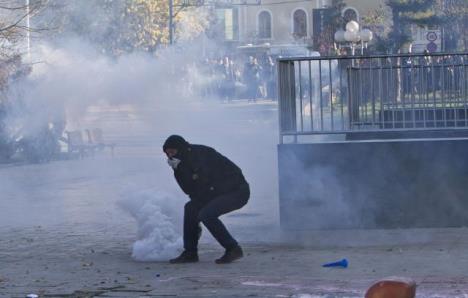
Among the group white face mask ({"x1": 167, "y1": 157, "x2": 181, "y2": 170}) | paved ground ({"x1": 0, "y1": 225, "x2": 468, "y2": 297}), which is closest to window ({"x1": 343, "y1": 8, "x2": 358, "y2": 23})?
paved ground ({"x1": 0, "y1": 225, "x2": 468, "y2": 297})

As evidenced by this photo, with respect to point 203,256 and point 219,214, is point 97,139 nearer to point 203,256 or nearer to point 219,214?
point 203,256

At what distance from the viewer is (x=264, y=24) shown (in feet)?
202

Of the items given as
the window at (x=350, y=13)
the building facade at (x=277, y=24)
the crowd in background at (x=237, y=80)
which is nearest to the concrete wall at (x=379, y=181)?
the crowd in background at (x=237, y=80)

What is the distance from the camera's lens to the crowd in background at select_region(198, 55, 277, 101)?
30.1 meters

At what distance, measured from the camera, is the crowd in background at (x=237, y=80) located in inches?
1184

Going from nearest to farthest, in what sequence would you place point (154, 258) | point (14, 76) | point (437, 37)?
point (154, 258) → point (14, 76) → point (437, 37)

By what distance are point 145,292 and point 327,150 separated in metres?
4.02

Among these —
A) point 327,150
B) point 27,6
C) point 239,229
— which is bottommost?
point 239,229

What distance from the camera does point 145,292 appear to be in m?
8.91

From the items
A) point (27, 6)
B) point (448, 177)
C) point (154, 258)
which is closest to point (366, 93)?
point (448, 177)

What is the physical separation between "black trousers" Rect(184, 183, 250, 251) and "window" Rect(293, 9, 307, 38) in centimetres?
4786

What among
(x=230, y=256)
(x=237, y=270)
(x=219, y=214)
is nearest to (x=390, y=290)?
(x=237, y=270)

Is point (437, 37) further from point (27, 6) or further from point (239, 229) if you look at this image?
point (239, 229)

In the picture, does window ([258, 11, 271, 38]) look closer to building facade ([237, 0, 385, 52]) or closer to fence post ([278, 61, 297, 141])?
building facade ([237, 0, 385, 52])
